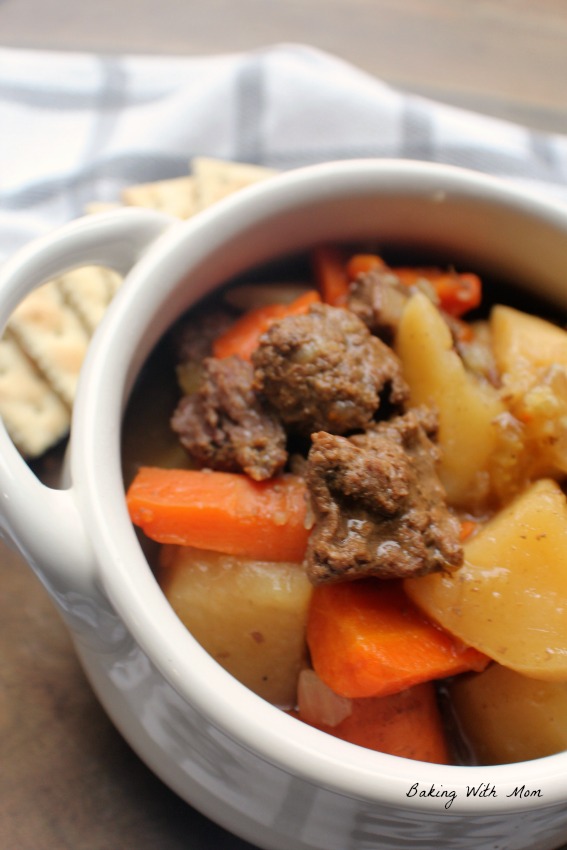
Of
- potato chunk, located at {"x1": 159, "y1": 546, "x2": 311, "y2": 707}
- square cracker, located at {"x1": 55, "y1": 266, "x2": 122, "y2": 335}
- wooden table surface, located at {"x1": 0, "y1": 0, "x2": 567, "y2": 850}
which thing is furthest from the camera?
wooden table surface, located at {"x1": 0, "y1": 0, "x2": 567, "y2": 850}

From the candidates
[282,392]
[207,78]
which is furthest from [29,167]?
[282,392]

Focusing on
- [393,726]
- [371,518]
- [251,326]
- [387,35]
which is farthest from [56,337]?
[387,35]

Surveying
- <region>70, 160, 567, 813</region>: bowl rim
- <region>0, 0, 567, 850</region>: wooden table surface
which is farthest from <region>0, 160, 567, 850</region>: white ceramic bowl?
<region>0, 0, 567, 850</region>: wooden table surface

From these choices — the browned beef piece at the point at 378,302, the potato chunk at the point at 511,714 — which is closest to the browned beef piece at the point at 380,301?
the browned beef piece at the point at 378,302

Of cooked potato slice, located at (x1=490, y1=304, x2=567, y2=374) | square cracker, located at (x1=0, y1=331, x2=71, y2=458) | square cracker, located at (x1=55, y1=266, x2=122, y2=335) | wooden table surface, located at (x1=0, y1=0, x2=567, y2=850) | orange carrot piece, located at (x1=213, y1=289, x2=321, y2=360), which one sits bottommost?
square cracker, located at (x1=0, y1=331, x2=71, y2=458)

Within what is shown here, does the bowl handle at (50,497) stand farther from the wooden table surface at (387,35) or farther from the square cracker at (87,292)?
the wooden table surface at (387,35)

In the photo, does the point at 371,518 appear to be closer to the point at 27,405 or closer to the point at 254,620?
the point at 254,620

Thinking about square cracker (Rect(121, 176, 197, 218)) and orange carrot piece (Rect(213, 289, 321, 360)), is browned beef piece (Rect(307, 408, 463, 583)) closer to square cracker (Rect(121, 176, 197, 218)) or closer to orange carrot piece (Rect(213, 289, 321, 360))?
orange carrot piece (Rect(213, 289, 321, 360))
